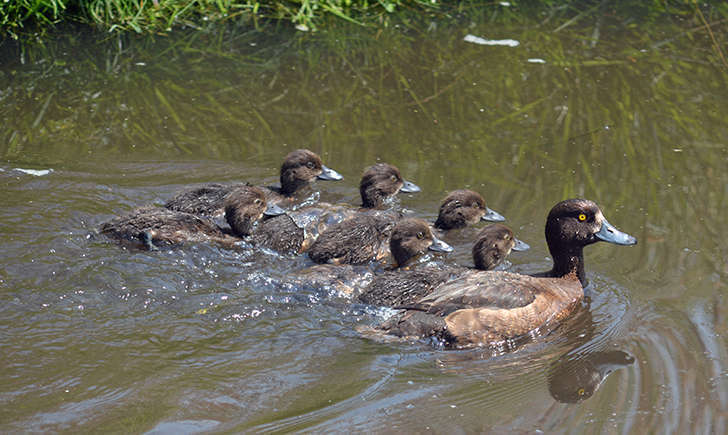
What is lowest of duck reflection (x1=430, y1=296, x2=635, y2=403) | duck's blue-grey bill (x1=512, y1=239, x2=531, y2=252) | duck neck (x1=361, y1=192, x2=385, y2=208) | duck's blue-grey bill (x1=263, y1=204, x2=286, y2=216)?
duck reflection (x1=430, y1=296, x2=635, y2=403)

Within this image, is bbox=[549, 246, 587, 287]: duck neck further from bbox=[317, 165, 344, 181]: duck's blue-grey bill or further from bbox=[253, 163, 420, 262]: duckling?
bbox=[317, 165, 344, 181]: duck's blue-grey bill

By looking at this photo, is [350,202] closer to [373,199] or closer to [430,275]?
[373,199]

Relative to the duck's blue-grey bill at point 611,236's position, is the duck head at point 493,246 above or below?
below

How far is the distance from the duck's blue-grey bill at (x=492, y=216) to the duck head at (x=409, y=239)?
488mm

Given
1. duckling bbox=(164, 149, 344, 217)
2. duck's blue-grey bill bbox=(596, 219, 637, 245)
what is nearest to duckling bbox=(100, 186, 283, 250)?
duckling bbox=(164, 149, 344, 217)

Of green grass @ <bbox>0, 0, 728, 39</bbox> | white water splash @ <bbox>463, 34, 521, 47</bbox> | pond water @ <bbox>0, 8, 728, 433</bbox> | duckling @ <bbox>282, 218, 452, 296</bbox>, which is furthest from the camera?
green grass @ <bbox>0, 0, 728, 39</bbox>

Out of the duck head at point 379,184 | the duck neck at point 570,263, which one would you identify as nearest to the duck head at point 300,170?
the duck head at point 379,184

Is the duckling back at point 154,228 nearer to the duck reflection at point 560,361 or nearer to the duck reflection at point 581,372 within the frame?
the duck reflection at point 560,361

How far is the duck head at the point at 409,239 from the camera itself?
6.21 metres

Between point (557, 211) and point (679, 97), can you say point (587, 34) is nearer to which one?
point (679, 97)

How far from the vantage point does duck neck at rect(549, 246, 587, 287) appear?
572 cm

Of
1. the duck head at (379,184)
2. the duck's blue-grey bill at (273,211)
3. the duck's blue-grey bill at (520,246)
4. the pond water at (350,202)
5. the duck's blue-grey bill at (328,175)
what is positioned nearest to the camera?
the pond water at (350,202)

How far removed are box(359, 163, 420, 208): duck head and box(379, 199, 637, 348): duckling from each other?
1.50m

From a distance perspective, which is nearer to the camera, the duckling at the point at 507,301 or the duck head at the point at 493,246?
the duckling at the point at 507,301
